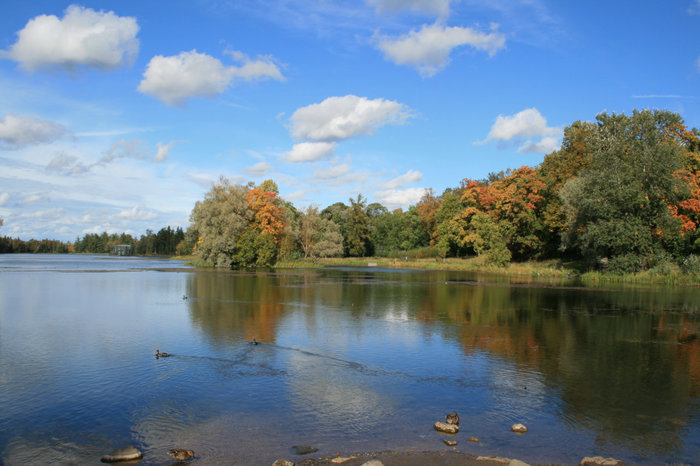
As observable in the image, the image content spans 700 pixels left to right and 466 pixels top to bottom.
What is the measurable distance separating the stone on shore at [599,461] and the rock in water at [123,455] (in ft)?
25.5

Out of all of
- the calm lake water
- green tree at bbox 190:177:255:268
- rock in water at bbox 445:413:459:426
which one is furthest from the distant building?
rock in water at bbox 445:413:459:426

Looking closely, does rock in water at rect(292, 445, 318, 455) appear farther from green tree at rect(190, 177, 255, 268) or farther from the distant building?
the distant building

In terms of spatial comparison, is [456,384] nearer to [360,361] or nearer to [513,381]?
→ [513,381]

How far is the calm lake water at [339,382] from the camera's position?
30.3ft

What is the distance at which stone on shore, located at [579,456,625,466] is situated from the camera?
27.0 feet

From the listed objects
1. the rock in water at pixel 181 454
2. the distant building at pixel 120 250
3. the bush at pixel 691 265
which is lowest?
the rock in water at pixel 181 454

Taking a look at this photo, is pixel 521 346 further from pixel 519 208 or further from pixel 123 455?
pixel 519 208

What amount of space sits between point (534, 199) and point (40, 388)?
200 ft

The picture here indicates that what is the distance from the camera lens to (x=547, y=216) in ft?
197

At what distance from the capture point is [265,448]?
8875 mm

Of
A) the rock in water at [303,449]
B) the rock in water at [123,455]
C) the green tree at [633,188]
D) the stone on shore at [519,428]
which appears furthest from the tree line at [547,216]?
the rock in water at [123,455]

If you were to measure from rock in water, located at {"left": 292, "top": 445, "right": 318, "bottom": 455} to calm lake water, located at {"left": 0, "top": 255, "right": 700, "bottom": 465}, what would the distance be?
0.15m

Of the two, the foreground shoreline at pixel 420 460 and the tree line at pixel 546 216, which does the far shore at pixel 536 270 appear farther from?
the foreground shoreline at pixel 420 460

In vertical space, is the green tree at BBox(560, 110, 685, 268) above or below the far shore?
above
